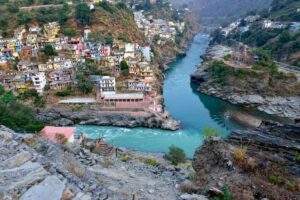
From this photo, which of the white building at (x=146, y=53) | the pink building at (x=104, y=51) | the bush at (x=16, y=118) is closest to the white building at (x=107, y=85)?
the pink building at (x=104, y=51)

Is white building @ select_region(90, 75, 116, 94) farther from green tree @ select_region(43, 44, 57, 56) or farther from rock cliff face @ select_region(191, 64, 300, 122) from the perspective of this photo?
rock cliff face @ select_region(191, 64, 300, 122)

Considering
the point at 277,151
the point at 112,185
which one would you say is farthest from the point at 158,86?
the point at 112,185

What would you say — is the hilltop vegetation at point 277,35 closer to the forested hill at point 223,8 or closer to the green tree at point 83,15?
the green tree at point 83,15

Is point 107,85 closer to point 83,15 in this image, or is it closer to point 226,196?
point 83,15

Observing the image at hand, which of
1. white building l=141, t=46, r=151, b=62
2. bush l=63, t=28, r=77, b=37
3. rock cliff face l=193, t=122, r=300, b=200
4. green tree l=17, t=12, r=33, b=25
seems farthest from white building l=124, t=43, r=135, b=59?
rock cliff face l=193, t=122, r=300, b=200

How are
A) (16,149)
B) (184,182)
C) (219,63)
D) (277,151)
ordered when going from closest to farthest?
(16,149), (184,182), (277,151), (219,63)

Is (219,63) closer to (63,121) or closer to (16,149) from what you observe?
(63,121)
